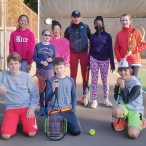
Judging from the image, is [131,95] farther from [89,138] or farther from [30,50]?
[30,50]

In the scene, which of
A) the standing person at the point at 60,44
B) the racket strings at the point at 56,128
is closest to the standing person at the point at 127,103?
the racket strings at the point at 56,128

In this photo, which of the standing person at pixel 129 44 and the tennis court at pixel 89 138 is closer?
the tennis court at pixel 89 138

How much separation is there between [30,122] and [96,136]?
3.19 ft

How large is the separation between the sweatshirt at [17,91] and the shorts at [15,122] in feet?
0.28

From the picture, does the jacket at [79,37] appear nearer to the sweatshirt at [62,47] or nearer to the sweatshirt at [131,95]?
the sweatshirt at [62,47]

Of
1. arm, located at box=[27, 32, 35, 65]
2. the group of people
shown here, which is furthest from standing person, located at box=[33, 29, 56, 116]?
arm, located at box=[27, 32, 35, 65]

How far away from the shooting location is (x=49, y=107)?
507cm

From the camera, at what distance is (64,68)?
512 centimetres

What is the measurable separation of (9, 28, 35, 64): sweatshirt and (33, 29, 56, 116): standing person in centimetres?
32

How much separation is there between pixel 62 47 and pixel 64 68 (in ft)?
3.98

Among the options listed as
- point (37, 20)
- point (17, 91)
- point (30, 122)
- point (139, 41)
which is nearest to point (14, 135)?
point (30, 122)

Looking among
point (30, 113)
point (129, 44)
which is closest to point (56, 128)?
point (30, 113)

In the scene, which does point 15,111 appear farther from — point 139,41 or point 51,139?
point 139,41

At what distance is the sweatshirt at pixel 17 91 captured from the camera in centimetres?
490
